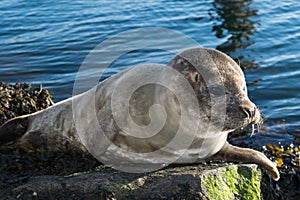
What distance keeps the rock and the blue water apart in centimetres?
309

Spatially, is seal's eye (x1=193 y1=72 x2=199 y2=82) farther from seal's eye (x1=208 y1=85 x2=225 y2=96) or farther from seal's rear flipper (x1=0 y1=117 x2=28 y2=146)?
seal's rear flipper (x1=0 y1=117 x2=28 y2=146)

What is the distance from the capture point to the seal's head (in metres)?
3.59

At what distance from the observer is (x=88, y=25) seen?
13133 millimetres

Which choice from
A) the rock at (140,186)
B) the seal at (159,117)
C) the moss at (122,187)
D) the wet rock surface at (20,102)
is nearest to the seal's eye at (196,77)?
the seal at (159,117)

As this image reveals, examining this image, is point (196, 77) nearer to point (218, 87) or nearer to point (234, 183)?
point (218, 87)

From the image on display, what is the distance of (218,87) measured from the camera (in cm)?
364

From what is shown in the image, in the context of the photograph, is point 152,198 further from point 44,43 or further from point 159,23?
point 159,23

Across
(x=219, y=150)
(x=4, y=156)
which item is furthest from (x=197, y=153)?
(x=4, y=156)

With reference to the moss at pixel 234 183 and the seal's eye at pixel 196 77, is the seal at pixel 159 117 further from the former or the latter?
the moss at pixel 234 183

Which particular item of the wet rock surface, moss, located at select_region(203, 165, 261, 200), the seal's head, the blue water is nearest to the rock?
moss, located at select_region(203, 165, 261, 200)

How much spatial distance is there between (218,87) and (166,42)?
7.93 metres

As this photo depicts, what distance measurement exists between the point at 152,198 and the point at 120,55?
287 inches

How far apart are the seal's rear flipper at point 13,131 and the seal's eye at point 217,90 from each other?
7.53 ft

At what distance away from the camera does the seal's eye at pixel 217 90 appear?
3.63m
